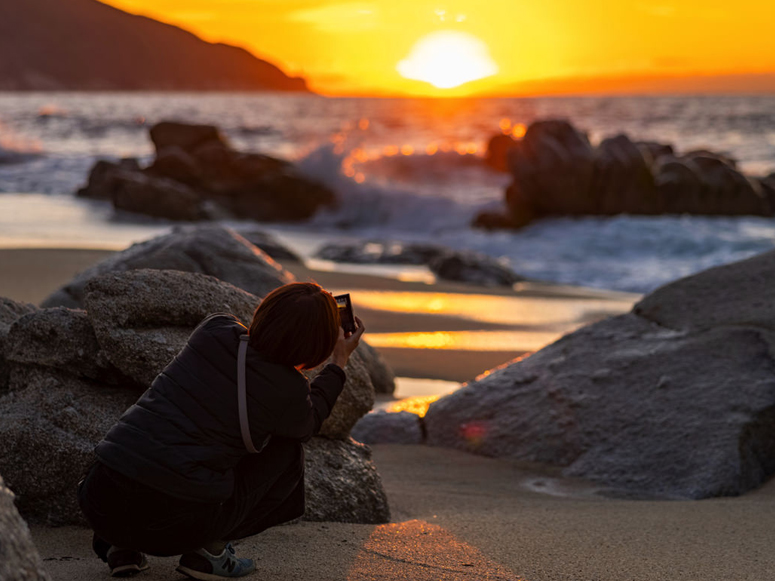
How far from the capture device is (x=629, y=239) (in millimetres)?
15086

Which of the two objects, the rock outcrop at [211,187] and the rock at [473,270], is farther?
the rock outcrop at [211,187]

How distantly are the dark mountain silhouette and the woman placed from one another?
15064 centimetres

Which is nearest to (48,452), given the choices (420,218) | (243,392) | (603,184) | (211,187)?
(243,392)

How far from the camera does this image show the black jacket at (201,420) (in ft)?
7.89

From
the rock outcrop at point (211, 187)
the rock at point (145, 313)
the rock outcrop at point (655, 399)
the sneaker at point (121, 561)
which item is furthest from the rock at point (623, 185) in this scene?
the sneaker at point (121, 561)

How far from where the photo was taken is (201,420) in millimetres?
2414

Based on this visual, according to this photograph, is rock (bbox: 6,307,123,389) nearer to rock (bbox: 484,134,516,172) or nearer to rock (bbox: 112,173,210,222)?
rock (bbox: 112,173,210,222)

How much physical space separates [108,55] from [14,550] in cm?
17558

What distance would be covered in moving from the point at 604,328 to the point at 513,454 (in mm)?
992

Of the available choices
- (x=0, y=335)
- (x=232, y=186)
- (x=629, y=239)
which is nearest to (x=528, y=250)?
(x=629, y=239)

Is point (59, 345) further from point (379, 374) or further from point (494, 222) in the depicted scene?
point (494, 222)

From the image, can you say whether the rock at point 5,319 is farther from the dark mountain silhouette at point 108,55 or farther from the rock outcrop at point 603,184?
the dark mountain silhouette at point 108,55

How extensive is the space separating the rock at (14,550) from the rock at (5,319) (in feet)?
5.35

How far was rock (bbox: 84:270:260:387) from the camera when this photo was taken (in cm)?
312
